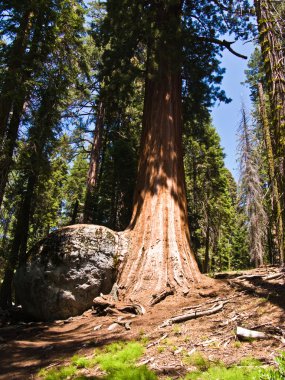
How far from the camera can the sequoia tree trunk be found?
732 cm

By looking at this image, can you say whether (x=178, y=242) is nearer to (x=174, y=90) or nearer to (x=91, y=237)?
(x=91, y=237)

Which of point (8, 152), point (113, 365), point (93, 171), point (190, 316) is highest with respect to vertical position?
point (93, 171)

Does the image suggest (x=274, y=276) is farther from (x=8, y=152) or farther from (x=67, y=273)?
(x=8, y=152)

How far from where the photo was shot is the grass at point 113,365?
12.2 ft

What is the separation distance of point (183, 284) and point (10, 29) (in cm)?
846

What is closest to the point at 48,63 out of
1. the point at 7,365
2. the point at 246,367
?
the point at 7,365

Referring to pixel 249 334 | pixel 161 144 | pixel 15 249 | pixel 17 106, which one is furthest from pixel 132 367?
pixel 15 249

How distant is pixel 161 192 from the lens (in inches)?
330

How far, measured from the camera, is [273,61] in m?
5.05

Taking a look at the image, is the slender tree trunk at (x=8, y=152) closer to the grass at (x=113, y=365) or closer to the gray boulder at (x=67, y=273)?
the gray boulder at (x=67, y=273)

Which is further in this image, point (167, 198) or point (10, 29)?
point (10, 29)

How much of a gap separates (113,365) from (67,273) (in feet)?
12.4

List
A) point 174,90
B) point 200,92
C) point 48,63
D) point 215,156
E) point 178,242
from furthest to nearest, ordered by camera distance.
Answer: point 215,156 < point 200,92 < point 48,63 < point 174,90 < point 178,242

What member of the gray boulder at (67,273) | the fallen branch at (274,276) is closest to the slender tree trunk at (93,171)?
the gray boulder at (67,273)
